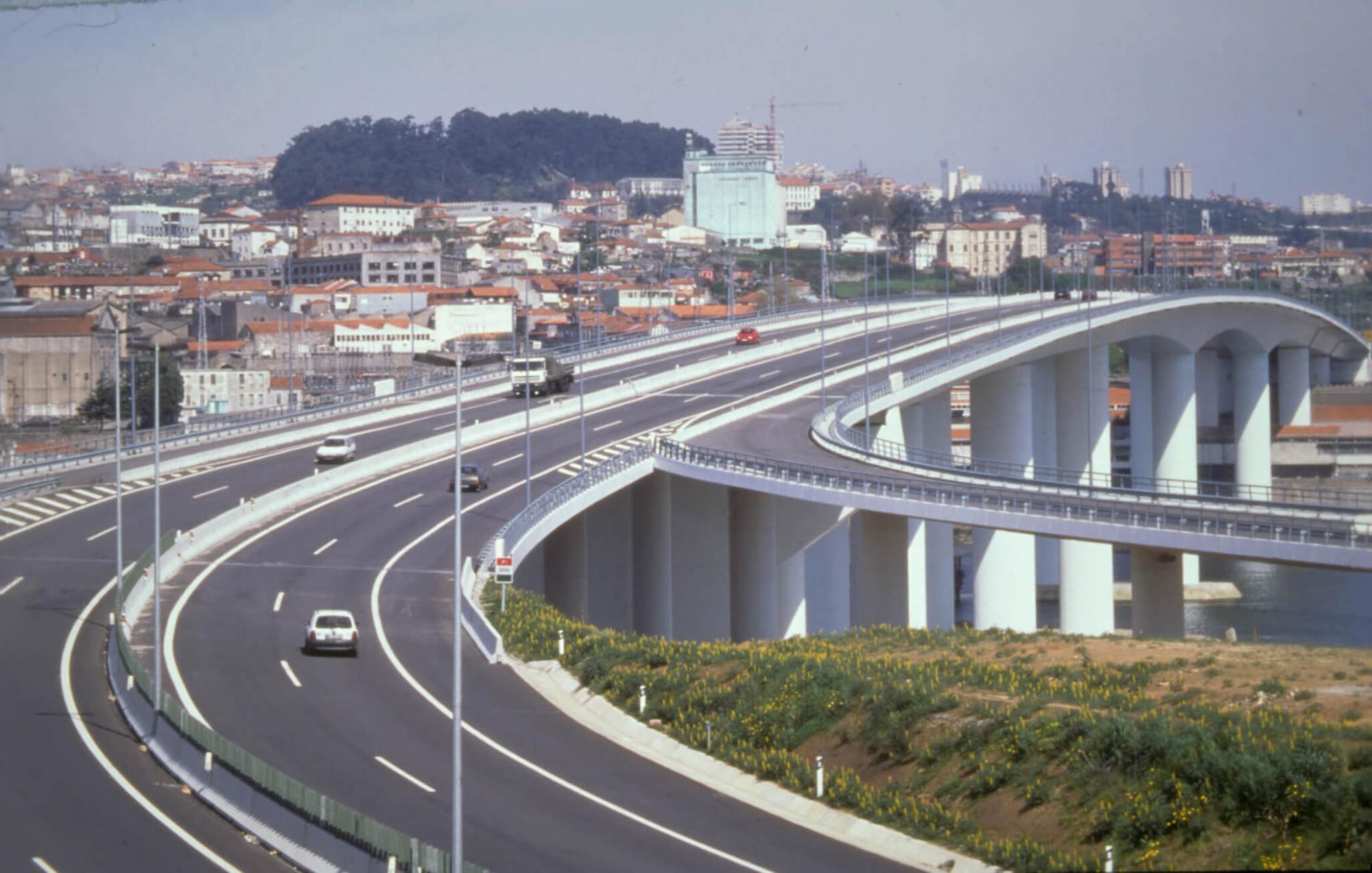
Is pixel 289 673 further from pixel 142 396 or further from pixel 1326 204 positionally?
pixel 142 396

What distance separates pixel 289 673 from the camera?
98.9 feet

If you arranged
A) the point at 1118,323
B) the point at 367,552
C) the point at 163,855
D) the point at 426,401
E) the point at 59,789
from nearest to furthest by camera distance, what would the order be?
the point at 163,855
the point at 59,789
the point at 367,552
the point at 426,401
the point at 1118,323

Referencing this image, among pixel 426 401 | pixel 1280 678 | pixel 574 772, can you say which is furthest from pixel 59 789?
pixel 426 401

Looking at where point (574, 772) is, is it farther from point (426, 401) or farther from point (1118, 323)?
point (1118, 323)

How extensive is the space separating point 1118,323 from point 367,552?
56.5m

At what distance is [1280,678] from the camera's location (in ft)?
77.8

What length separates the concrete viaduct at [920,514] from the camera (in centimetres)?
3753

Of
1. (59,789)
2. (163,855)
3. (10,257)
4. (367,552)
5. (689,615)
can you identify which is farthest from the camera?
(10,257)

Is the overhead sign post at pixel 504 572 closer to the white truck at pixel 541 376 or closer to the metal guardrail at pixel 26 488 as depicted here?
the metal guardrail at pixel 26 488

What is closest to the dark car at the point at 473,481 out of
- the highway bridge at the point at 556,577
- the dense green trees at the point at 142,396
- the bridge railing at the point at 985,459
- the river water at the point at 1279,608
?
the highway bridge at the point at 556,577

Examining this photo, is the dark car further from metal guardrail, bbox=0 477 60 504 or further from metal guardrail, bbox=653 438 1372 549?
metal guardrail, bbox=0 477 60 504

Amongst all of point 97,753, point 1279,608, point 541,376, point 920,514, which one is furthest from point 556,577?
point 1279,608

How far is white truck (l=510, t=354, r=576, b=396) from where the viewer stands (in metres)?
72.3

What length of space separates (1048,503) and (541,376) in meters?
37.4
